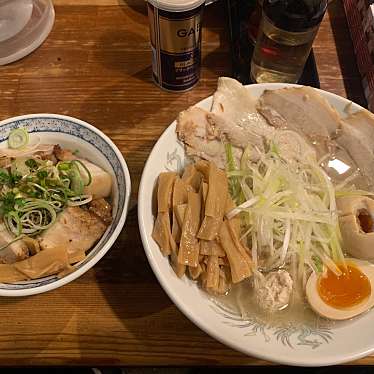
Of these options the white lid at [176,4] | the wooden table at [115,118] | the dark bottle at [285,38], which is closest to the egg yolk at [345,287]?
the wooden table at [115,118]

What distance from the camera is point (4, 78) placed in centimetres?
141

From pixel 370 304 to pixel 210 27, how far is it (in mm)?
1045

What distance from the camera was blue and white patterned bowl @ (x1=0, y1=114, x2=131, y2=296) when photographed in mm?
973

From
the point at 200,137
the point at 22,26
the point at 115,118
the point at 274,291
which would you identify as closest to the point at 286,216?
the point at 274,291

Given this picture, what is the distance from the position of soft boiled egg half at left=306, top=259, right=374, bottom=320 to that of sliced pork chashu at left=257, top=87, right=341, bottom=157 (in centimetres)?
33

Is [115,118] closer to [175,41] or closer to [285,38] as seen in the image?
[175,41]

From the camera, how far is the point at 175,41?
4.03 feet

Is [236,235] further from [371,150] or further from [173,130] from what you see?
[371,150]

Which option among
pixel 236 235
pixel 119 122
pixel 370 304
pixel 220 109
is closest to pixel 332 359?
pixel 370 304

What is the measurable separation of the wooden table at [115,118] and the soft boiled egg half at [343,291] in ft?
0.51

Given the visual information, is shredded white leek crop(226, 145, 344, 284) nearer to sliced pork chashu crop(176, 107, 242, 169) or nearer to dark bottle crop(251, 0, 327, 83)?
sliced pork chashu crop(176, 107, 242, 169)

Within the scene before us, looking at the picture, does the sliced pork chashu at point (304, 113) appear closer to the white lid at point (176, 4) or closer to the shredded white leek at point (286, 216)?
the shredded white leek at point (286, 216)

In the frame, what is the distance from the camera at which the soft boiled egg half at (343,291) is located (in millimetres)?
950

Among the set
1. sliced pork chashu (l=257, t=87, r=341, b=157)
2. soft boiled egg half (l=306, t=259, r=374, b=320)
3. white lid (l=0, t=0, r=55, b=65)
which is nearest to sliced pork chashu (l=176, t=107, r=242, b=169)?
sliced pork chashu (l=257, t=87, r=341, b=157)
